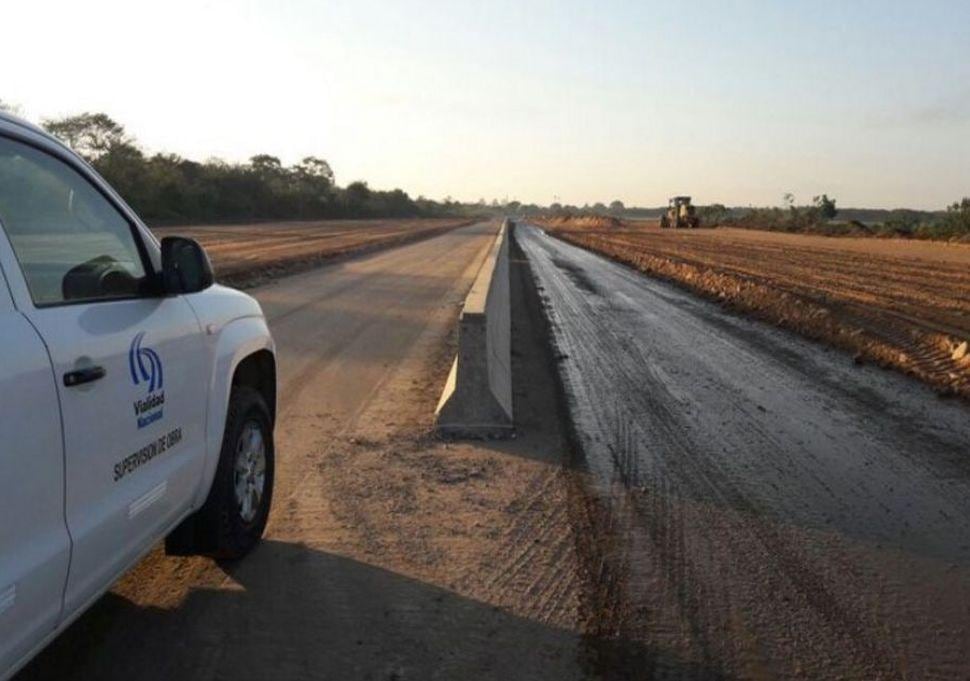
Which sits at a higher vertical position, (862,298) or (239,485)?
(239,485)

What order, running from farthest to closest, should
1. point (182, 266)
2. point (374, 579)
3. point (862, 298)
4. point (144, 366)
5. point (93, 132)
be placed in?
1. point (93, 132)
2. point (862, 298)
3. point (374, 579)
4. point (182, 266)
5. point (144, 366)

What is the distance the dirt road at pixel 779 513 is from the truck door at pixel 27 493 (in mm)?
2330

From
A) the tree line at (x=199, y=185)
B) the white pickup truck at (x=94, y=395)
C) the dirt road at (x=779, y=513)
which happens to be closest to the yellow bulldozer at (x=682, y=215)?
the tree line at (x=199, y=185)

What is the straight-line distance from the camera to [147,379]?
3.54 meters

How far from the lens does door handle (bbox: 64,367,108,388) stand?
2871mm

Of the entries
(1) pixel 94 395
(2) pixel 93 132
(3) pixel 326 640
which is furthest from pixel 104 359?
(2) pixel 93 132

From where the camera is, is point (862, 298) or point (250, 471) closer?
point (250, 471)

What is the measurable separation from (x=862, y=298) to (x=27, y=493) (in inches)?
791

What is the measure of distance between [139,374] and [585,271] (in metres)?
27.6

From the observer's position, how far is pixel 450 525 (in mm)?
5523

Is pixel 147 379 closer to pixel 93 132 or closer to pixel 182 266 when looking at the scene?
pixel 182 266

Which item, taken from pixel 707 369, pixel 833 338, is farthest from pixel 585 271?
pixel 707 369

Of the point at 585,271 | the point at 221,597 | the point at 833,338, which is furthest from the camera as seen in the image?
the point at 585,271

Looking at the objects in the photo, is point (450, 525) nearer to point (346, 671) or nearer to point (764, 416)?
point (346, 671)
